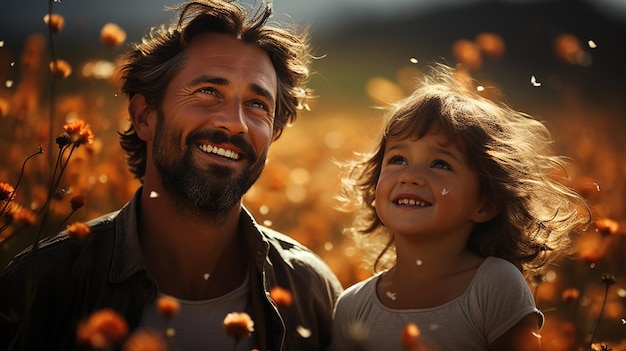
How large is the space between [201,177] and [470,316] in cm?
146

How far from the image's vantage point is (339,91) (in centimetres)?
1295

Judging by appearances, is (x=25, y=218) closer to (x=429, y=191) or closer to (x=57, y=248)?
(x=57, y=248)

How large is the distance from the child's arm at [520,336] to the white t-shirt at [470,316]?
0.10ft

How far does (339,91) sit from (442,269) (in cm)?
929

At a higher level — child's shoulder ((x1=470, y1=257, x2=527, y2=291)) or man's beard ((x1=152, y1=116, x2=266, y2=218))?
child's shoulder ((x1=470, y1=257, x2=527, y2=291))

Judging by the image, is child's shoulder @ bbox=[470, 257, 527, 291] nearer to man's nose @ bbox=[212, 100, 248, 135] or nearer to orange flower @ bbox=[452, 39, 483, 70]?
man's nose @ bbox=[212, 100, 248, 135]

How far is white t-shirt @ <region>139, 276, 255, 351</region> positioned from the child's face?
911 mm

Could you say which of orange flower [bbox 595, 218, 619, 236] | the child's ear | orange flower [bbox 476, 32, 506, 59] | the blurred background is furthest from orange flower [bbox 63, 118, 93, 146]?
orange flower [bbox 476, 32, 506, 59]

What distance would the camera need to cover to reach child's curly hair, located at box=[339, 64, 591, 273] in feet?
12.9

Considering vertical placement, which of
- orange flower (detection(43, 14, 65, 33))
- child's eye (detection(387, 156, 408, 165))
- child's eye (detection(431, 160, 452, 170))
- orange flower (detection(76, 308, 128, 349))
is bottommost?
orange flower (detection(76, 308, 128, 349))

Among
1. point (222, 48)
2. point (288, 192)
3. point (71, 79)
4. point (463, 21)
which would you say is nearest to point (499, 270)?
point (222, 48)

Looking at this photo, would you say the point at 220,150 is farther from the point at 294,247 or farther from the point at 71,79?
the point at 71,79

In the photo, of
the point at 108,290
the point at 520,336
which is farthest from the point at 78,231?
the point at 520,336

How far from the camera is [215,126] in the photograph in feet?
13.4
